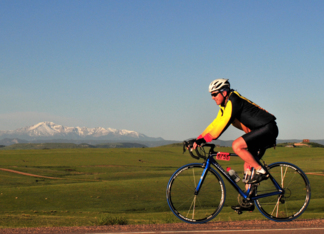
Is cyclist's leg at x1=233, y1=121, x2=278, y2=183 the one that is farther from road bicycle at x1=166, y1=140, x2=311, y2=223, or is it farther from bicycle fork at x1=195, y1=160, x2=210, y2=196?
bicycle fork at x1=195, y1=160, x2=210, y2=196

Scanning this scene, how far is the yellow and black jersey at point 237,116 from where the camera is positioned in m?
6.52

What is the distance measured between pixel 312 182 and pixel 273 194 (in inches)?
778

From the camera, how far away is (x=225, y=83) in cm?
666

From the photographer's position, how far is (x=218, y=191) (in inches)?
274

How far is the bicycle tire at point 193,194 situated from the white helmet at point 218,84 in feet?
4.58

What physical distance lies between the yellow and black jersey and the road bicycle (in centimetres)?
31

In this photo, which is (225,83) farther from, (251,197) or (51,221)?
(51,221)

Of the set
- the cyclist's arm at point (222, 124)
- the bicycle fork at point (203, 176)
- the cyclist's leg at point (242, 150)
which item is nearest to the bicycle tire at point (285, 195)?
the cyclist's leg at point (242, 150)

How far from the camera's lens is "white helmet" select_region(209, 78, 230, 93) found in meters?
6.63

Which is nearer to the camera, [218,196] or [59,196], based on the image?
[218,196]

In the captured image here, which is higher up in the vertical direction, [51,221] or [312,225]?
[312,225]

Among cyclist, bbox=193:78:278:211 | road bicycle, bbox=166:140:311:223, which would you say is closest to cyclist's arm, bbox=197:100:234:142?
cyclist, bbox=193:78:278:211

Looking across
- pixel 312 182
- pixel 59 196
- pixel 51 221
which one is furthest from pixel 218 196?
pixel 312 182

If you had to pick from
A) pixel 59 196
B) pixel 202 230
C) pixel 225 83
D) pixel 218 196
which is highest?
pixel 225 83
